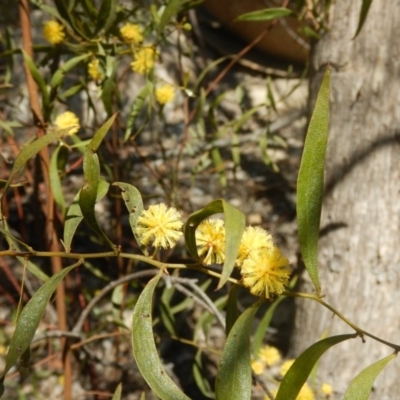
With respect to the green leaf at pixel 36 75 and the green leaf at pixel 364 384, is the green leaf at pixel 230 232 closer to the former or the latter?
the green leaf at pixel 364 384

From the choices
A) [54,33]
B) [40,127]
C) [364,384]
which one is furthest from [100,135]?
[54,33]

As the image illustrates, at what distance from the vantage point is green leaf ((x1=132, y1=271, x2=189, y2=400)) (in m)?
0.59

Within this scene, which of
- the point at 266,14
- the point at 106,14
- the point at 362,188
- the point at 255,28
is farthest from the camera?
the point at 255,28

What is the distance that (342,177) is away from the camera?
1.32 m

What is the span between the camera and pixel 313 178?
58cm

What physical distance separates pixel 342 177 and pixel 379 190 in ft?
0.28

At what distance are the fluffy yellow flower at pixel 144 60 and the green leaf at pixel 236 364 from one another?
603 mm

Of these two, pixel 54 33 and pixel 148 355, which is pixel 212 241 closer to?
pixel 148 355

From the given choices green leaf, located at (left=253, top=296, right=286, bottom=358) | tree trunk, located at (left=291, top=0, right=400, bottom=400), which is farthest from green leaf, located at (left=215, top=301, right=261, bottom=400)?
tree trunk, located at (left=291, top=0, right=400, bottom=400)

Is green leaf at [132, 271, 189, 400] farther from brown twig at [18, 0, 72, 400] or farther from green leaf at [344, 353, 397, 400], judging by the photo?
brown twig at [18, 0, 72, 400]

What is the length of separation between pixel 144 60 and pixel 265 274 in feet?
1.94

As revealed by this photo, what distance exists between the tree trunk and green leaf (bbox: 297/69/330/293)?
716mm

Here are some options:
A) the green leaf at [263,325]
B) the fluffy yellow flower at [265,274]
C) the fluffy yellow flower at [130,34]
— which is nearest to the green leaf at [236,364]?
the fluffy yellow flower at [265,274]

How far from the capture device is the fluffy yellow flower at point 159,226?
0.65 metres
